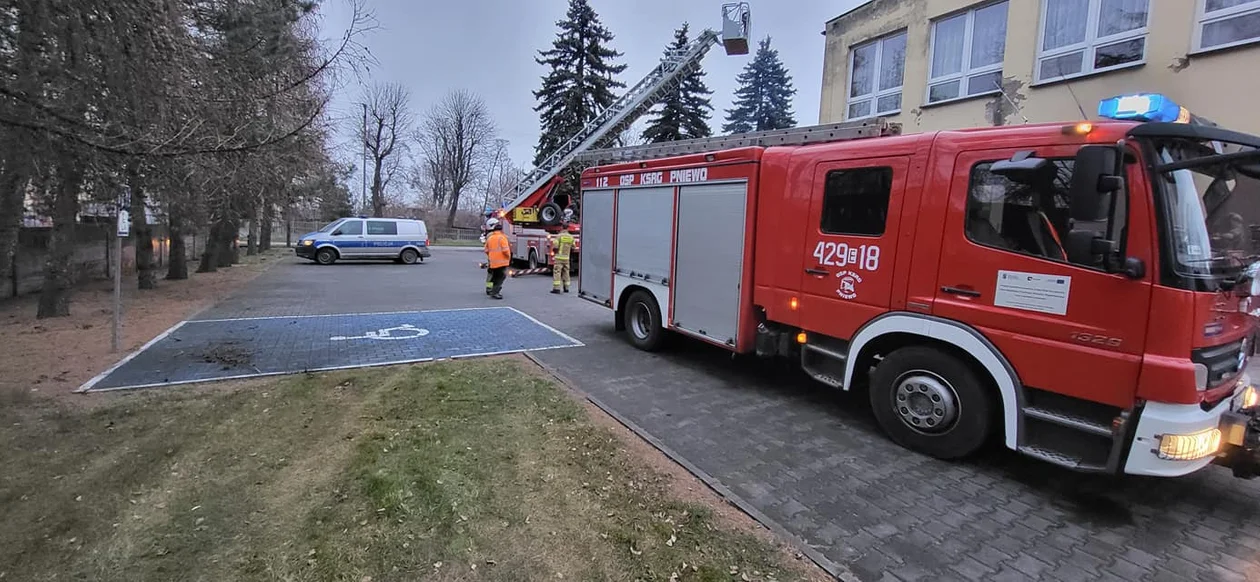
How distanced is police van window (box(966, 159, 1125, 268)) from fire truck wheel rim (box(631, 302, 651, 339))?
4353 mm

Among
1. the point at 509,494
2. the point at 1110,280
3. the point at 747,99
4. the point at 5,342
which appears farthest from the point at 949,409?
the point at 747,99

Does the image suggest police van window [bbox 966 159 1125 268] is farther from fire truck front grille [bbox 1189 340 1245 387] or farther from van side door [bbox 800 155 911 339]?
fire truck front grille [bbox 1189 340 1245 387]

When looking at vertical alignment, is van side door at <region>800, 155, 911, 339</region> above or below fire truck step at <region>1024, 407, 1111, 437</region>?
above

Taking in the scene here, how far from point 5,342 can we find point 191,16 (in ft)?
18.1

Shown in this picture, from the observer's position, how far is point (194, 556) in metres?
2.89

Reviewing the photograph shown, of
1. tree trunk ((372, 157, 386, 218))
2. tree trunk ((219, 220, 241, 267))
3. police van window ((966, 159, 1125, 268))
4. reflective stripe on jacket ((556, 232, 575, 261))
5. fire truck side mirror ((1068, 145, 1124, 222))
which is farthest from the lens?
tree trunk ((372, 157, 386, 218))

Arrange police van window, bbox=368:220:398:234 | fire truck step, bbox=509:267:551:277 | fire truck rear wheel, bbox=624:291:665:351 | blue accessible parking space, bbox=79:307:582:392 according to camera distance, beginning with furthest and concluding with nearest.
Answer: police van window, bbox=368:220:398:234
fire truck step, bbox=509:267:551:277
fire truck rear wheel, bbox=624:291:665:351
blue accessible parking space, bbox=79:307:582:392

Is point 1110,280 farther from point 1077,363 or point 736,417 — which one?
point 736,417

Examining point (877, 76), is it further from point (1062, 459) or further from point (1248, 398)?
point (1062, 459)

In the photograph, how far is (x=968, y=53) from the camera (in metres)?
9.66

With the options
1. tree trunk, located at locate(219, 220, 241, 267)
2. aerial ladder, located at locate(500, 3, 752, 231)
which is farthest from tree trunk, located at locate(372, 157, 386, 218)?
aerial ladder, located at locate(500, 3, 752, 231)

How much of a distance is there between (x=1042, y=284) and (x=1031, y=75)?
23.0ft

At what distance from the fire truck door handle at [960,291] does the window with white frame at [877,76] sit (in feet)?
25.7

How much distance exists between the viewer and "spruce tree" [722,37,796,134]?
38844 mm
